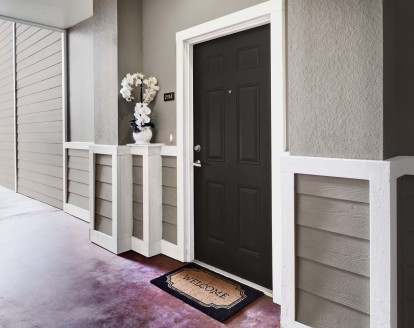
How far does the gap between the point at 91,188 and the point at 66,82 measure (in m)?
1.98

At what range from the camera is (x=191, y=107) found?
9.61 ft

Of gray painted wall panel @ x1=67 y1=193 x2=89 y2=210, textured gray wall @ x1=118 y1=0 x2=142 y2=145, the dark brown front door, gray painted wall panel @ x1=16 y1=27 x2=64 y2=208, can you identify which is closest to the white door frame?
the dark brown front door

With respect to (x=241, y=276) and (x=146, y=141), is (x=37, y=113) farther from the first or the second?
(x=241, y=276)

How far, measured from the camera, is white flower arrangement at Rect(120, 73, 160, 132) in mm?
3111

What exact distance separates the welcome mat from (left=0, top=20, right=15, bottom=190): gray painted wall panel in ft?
17.4

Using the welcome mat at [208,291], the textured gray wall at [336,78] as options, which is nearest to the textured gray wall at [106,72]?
the welcome mat at [208,291]

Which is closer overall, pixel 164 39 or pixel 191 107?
pixel 191 107

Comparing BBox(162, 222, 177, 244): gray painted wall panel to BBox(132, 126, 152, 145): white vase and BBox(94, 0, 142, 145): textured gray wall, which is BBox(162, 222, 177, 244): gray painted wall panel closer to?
BBox(132, 126, 152, 145): white vase

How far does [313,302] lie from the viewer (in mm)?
1834

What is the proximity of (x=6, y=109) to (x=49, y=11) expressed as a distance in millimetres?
3457

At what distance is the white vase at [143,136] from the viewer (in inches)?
Answer: 123

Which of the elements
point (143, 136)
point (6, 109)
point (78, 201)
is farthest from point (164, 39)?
point (6, 109)

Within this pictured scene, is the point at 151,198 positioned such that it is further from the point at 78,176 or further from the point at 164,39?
the point at 78,176

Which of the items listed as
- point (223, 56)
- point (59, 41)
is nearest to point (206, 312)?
point (223, 56)
